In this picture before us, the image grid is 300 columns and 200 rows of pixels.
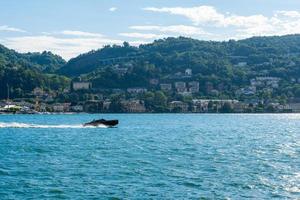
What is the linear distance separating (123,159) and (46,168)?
292 inches

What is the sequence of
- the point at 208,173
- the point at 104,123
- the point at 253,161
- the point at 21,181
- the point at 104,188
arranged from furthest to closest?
the point at 104,123 < the point at 253,161 < the point at 208,173 < the point at 21,181 < the point at 104,188

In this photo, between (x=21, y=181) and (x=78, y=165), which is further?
(x=78, y=165)

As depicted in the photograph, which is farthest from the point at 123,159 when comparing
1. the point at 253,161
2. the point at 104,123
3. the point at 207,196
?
the point at 104,123

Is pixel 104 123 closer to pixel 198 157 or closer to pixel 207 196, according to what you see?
pixel 198 157

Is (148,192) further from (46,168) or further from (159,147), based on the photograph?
(159,147)

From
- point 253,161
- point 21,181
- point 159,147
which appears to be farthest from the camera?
point 159,147

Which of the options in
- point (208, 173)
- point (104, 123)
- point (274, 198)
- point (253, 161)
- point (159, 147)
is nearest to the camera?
point (274, 198)

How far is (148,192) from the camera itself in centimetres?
3016

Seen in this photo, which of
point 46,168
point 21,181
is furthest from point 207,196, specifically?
point 46,168

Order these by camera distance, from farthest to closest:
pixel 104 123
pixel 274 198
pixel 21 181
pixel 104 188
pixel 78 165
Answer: pixel 104 123 < pixel 78 165 < pixel 21 181 < pixel 104 188 < pixel 274 198

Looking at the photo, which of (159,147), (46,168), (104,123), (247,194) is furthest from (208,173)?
(104,123)

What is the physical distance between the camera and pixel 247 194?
97.9 ft

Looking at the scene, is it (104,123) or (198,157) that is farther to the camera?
(104,123)

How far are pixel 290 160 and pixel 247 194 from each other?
1624cm
